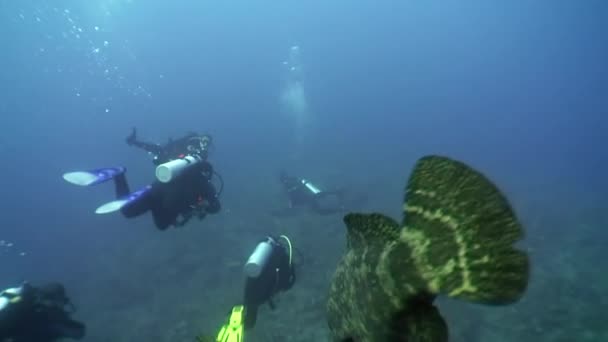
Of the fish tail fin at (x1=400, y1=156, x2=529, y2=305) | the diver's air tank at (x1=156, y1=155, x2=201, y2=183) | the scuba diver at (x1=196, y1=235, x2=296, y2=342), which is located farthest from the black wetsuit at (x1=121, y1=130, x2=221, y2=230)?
the fish tail fin at (x1=400, y1=156, x2=529, y2=305)

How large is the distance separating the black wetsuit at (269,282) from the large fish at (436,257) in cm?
525

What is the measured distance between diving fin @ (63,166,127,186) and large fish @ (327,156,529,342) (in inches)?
308

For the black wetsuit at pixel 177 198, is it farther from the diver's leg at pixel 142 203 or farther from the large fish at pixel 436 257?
the large fish at pixel 436 257

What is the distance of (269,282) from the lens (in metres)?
7.27

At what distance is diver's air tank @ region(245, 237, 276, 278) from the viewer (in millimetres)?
6766

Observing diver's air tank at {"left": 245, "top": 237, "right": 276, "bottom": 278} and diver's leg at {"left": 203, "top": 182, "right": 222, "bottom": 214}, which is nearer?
diver's air tank at {"left": 245, "top": 237, "right": 276, "bottom": 278}

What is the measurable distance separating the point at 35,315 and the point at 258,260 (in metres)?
3.78

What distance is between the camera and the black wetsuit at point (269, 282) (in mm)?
7055

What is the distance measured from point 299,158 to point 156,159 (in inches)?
1097

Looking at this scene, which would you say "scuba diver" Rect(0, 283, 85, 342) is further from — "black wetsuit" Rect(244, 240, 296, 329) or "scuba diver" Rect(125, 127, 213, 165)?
"scuba diver" Rect(125, 127, 213, 165)

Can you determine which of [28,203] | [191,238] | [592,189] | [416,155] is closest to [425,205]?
[191,238]

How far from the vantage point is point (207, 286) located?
15102 mm

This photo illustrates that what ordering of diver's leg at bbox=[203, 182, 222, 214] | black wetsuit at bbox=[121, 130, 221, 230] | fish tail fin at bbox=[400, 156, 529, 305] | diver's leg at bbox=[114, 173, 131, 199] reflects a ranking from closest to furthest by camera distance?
fish tail fin at bbox=[400, 156, 529, 305] → black wetsuit at bbox=[121, 130, 221, 230] → diver's leg at bbox=[203, 182, 222, 214] → diver's leg at bbox=[114, 173, 131, 199]

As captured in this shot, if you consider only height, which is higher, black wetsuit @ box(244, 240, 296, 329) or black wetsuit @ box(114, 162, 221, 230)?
black wetsuit @ box(114, 162, 221, 230)
